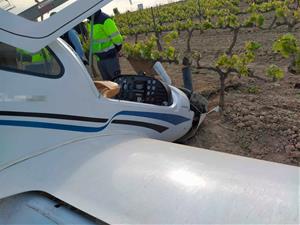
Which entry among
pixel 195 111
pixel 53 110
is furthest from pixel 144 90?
pixel 53 110

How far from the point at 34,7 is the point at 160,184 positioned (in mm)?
1500

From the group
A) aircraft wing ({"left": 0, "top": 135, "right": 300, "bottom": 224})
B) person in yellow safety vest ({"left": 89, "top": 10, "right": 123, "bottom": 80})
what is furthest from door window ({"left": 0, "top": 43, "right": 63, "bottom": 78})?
person in yellow safety vest ({"left": 89, "top": 10, "right": 123, "bottom": 80})

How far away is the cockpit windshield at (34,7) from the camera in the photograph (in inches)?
96.7

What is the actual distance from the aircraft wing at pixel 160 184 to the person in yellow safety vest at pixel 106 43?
152 inches

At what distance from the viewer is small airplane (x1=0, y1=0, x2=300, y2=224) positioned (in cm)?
181

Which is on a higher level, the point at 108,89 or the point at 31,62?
the point at 31,62

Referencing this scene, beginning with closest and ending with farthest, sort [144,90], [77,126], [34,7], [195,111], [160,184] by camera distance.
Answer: [160,184] → [34,7] → [77,126] → [144,90] → [195,111]

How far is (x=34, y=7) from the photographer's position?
2537mm

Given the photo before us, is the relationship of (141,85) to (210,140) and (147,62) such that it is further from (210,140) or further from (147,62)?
(147,62)

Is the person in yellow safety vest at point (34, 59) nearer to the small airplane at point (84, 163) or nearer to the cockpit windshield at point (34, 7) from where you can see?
the small airplane at point (84, 163)

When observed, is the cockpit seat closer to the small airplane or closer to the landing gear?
the small airplane

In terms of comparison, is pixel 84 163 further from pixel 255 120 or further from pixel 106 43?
pixel 106 43

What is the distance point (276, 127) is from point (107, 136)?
284 cm

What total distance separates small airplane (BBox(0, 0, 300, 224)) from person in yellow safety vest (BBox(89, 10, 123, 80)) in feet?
11.2
